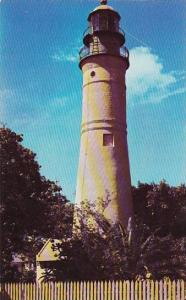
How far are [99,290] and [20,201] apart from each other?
1137cm

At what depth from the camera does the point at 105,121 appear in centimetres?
3197

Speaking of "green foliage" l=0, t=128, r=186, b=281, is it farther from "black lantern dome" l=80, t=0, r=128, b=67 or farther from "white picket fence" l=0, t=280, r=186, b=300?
"black lantern dome" l=80, t=0, r=128, b=67

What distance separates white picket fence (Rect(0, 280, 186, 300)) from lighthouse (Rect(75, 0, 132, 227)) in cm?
1268

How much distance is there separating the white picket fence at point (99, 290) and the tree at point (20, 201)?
7.69m

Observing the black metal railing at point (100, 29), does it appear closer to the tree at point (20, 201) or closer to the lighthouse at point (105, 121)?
the lighthouse at point (105, 121)

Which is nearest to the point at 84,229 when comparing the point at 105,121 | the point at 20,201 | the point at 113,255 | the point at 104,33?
the point at 113,255

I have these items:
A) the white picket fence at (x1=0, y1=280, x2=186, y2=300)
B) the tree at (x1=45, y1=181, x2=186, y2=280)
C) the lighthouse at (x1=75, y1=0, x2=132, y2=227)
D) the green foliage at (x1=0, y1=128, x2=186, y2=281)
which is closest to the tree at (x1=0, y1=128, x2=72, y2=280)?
the green foliage at (x1=0, y1=128, x2=186, y2=281)

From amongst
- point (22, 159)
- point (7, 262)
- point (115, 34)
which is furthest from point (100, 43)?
point (7, 262)

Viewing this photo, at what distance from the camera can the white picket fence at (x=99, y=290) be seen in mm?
15211

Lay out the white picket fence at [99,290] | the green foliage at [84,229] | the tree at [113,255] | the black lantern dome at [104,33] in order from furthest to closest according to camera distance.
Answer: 1. the black lantern dome at [104,33]
2. the green foliage at [84,229]
3. the tree at [113,255]
4. the white picket fence at [99,290]

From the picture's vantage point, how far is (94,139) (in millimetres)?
32094

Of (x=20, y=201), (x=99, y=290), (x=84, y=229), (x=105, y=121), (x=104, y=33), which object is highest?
(x=104, y=33)

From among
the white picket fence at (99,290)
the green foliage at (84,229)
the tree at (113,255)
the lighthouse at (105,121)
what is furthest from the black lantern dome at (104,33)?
the white picket fence at (99,290)

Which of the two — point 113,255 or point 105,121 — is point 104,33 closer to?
point 105,121
